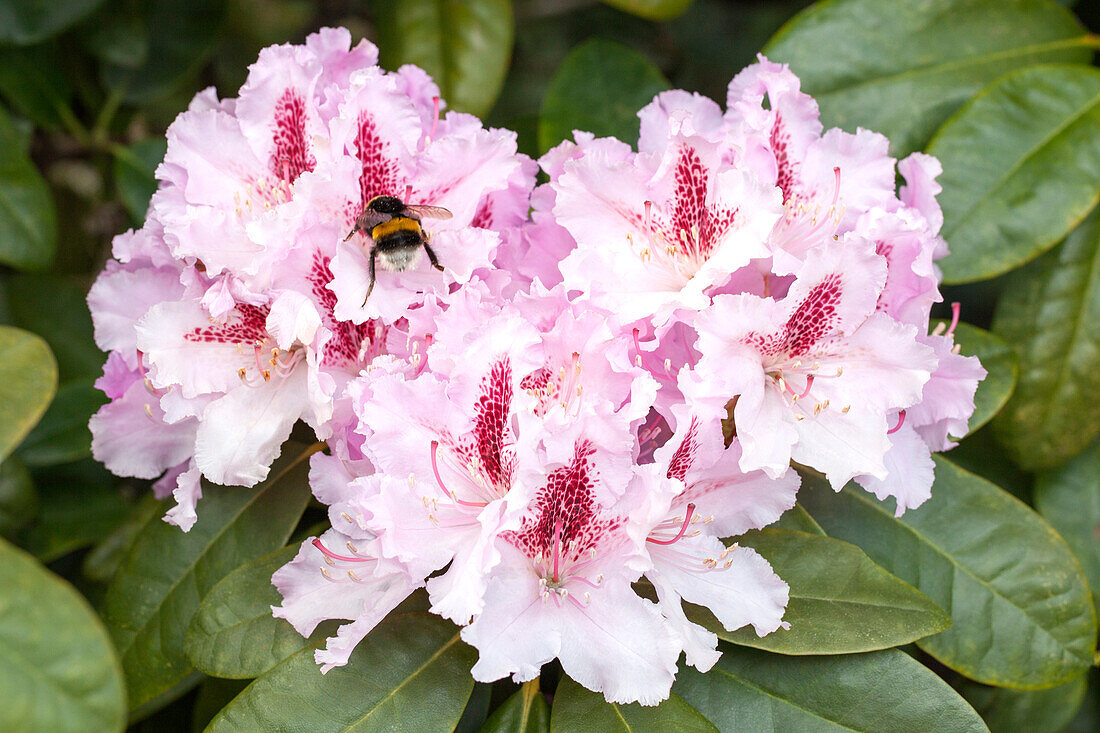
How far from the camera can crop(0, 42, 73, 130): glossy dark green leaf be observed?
1754 mm

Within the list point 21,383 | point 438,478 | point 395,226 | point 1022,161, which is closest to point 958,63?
point 1022,161

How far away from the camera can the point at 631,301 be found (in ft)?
3.23

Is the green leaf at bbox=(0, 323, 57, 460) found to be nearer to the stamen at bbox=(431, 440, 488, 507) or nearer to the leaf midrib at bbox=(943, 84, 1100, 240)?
the stamen at bbox=(431, 440, 488, 507)

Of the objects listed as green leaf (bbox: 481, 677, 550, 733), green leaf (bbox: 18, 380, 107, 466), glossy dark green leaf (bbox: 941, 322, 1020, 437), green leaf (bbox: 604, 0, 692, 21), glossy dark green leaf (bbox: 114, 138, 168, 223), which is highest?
green leaf (bbox: 604, 0, 692, 21)

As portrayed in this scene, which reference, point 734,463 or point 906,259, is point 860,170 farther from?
point 734,463

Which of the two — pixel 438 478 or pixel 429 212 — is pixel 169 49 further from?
pixel 438 478

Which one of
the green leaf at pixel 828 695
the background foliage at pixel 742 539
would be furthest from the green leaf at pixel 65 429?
the green leaf at pixel 828 695

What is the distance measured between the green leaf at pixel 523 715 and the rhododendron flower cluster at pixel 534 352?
0.52ft

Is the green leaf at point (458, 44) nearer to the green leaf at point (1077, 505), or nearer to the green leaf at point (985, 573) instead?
the green leaf at point (985, 573)

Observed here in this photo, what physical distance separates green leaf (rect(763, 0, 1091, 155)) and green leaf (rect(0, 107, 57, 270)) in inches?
46.0

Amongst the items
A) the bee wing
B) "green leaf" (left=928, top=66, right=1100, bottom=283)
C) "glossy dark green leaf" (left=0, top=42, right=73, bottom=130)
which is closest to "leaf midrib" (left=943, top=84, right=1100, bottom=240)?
"green leaf" (left=928, top=66, right=1100, bottom=283)

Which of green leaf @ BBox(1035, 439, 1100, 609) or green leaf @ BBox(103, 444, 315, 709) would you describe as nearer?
green leaf @ BBox(103, 444, 315, 709)

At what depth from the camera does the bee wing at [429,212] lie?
1026mm

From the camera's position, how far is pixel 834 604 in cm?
103
